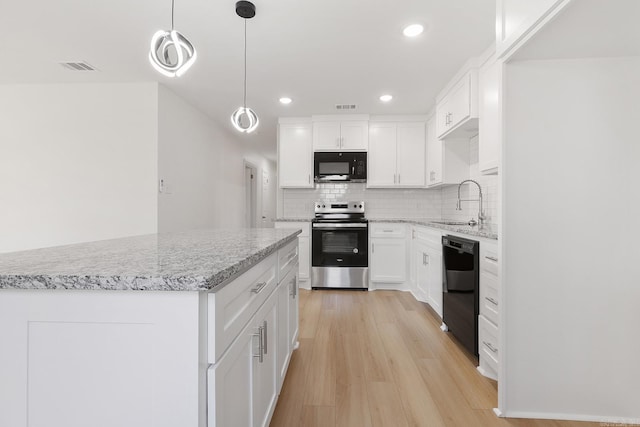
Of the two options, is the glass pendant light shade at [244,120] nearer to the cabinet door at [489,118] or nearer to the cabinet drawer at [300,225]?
the cabinet door at [489,118]

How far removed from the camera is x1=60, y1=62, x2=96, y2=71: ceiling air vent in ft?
9.71

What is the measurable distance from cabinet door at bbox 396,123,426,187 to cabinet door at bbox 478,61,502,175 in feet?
5.78

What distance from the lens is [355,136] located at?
4.39 metres

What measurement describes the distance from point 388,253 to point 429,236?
0.98 metres

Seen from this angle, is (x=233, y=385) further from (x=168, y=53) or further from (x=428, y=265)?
(x=428, y=265)

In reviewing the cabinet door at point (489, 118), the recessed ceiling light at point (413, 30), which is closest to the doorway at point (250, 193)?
the recessed ceiling light at point (413, 30)

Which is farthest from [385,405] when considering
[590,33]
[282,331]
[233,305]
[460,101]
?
[460,101]

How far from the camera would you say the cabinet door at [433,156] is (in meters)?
3.81

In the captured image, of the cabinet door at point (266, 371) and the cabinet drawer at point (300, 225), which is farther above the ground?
the cabinet drawer at point (300, 225)

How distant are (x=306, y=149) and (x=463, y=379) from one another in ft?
11.0

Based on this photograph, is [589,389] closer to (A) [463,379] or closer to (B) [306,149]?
(A) [463,379]

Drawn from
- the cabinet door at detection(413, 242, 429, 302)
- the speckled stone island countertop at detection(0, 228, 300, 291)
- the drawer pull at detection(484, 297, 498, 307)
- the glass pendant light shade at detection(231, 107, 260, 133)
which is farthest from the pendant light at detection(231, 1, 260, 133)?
the cabinet door at detection(413, 242, 429, 302)

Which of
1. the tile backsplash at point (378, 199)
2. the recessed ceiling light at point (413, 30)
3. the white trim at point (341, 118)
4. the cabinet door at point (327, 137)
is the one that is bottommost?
the tile backsplash at point (378, 199)

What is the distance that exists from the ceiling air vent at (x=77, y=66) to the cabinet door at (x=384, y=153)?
3.23 meters
